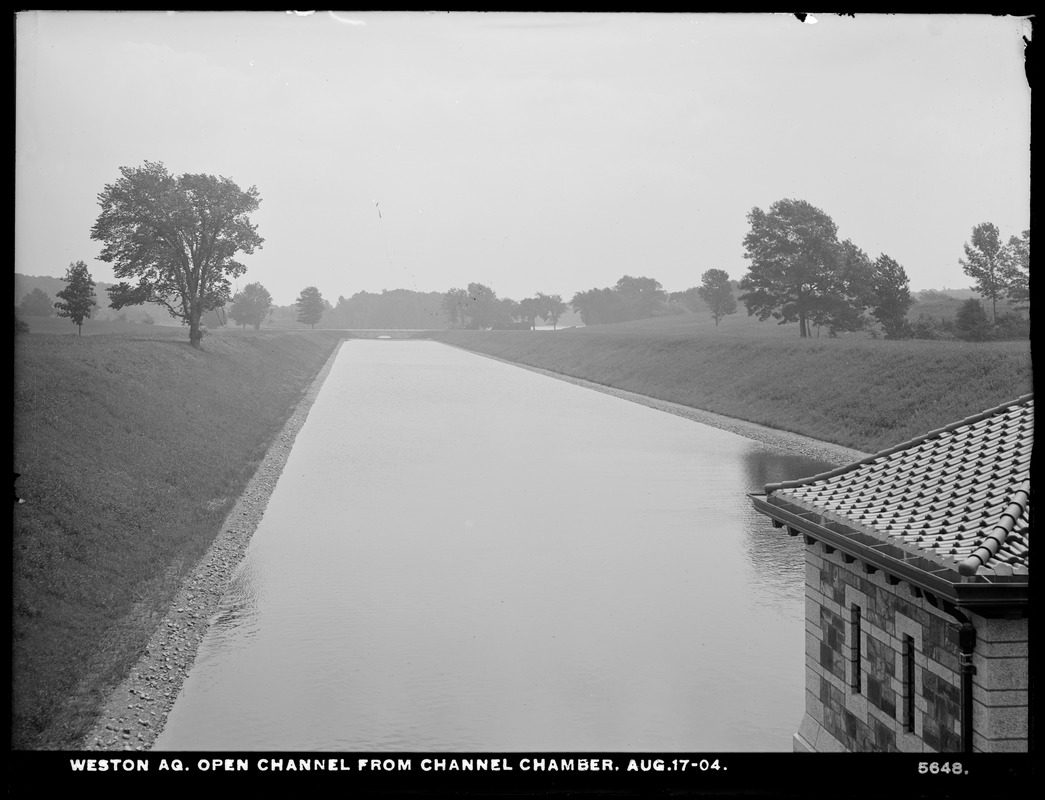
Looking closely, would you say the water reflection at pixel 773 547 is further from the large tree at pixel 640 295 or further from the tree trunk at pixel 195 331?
the large tree at pixel 640 295

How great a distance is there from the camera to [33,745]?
934cm

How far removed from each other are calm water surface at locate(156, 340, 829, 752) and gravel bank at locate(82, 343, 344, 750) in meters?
0.24

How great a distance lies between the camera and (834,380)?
40.0 m

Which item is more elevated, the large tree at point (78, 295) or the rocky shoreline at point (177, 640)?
A: the large tree at point (78, 295)

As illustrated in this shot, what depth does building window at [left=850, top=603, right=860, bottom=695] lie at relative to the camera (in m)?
8.13

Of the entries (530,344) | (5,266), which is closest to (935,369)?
(5,266)

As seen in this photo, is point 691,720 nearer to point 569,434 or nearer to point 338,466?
point 338,466

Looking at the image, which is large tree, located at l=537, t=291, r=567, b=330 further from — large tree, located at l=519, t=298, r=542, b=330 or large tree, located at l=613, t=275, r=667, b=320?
large tree, located at l=613, t=275, r=667, b=320

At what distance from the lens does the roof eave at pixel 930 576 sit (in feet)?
20.0

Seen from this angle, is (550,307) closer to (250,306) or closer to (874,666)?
(250,306)

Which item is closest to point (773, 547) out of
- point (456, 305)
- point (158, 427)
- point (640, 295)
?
point (158, 427)

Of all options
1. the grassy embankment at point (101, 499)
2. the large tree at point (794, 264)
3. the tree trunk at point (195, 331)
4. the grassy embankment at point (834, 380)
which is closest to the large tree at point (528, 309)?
the grassy embankment at point (834, 380)

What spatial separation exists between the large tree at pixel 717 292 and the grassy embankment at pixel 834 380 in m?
23.9
